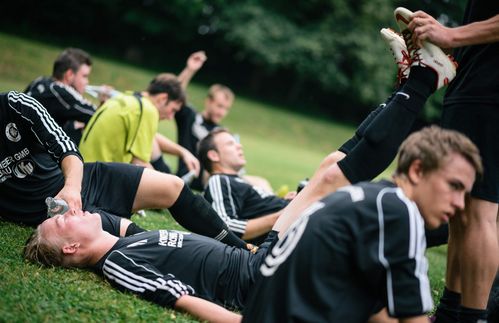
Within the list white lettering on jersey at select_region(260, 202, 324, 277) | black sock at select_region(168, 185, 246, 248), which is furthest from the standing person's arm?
white lettering on jersey at select_region(260, 202, 324, 277)

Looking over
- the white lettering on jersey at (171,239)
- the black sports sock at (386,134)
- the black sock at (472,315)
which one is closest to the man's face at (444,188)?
the black sports sock at (386,134)

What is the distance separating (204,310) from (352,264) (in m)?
0.98

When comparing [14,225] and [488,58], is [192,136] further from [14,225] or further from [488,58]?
[488,58]

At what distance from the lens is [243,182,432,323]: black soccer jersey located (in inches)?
83.1

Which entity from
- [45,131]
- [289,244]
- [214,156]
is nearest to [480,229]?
[289,244]

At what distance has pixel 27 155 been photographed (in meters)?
3.97

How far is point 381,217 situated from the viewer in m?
→ 2.13

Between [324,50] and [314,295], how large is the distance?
33.5 metres

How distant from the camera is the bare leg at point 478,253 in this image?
9.91 feet

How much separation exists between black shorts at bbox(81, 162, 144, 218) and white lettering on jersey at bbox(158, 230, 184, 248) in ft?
3.20

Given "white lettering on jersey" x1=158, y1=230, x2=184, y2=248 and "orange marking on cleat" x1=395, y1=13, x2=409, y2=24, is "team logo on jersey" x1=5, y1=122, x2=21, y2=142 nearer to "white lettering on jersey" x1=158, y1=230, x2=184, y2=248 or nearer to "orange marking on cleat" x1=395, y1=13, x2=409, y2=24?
"white lettering on jersey" x1=158, y1=230, x2=184, y2=248

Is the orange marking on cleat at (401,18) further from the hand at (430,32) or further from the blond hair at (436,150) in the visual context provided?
the blond hair at (436,150)

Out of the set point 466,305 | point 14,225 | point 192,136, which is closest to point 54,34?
point 192,136

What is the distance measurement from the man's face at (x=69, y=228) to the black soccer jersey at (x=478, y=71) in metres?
2.29
